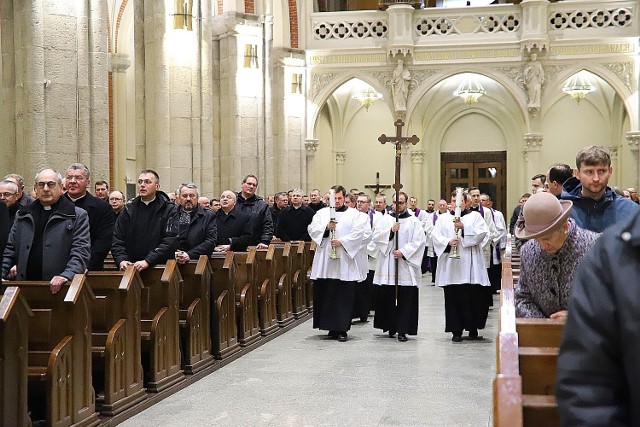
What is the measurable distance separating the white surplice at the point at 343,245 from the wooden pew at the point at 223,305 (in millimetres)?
1875

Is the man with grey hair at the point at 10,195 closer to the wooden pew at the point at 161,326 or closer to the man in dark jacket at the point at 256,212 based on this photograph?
the wooden pew at the point at 161,326

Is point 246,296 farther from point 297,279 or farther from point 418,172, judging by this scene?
point 418,172

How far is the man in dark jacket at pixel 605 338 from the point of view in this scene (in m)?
1.53

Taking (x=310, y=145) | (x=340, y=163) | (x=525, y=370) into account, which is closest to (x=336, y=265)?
(x=525, y=370)

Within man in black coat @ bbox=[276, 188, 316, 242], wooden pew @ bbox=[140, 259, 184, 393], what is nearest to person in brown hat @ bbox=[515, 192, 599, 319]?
wooden pew @ bbox=[140, 259, 184, 393]

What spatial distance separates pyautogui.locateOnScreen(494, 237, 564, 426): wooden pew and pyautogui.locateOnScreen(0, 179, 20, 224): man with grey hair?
569 cm

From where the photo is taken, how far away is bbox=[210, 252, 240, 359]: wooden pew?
866 cm

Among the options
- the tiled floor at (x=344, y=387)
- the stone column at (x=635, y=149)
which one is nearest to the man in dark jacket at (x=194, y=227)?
the tiled floor at (x=344, y=387)

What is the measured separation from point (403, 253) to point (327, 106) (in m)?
17.0

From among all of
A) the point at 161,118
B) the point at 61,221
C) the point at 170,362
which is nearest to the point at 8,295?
the point at 61,221

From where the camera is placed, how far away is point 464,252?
1080 centimetres

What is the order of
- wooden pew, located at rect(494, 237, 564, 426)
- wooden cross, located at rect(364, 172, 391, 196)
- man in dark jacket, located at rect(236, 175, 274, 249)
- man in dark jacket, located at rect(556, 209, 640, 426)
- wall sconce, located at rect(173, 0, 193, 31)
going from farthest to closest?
wooden cross, located at rect(364, 172, 391, 196) → wall sconce, located at rect(173, 0, 193, 31) → man in dark jacket, located at rect(236, 175, 274, 249) → wooden pew, located at rect(494, 237, 564, 426) → man in dark jacket, located at rect(556, 209, 640, 426)

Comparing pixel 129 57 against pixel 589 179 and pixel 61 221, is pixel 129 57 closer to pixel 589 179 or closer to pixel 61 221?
pixel 61 221

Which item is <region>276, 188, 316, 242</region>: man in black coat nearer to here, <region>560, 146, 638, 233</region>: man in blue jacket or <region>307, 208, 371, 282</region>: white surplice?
<region>307, 208, 371, 282</region>: white surplice
